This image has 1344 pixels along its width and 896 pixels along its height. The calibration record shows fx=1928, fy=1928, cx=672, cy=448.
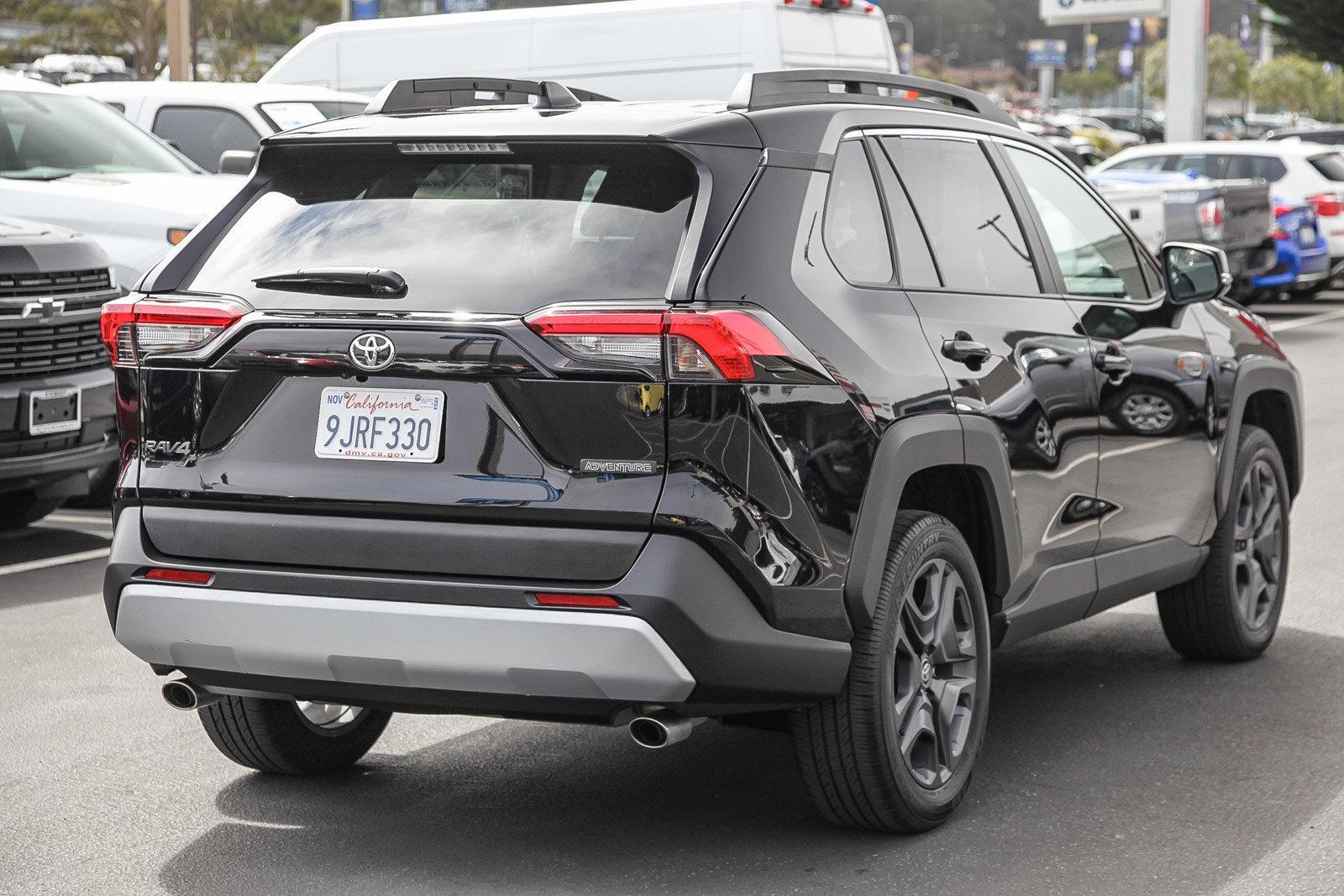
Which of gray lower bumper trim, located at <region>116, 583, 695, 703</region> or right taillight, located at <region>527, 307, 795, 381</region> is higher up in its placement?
right taillight, located at <region>527, 307, 795, 381</region>

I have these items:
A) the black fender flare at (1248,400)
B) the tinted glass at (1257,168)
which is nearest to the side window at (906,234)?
the black fender flare at (1248,400)

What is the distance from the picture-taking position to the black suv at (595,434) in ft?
12.6

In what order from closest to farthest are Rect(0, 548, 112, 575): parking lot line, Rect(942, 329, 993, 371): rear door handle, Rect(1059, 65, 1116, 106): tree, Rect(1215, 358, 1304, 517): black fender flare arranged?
1. Rect(942, 329, 993, 371): rear door handle
2. Rect(1215, 358, 1304, 517): black fender flare
3. Rect(0, 548, 112, 575): parking lot line
4. Rect(1059, 65, 1116, 106): tree

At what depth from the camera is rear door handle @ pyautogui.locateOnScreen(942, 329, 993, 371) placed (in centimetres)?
453

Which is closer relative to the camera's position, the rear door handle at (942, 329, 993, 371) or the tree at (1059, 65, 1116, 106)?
the rear door handle at (942, 329, 993, 371)

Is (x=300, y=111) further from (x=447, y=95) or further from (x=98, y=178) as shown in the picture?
(x=447, y=95)

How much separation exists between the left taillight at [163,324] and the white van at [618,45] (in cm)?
1164

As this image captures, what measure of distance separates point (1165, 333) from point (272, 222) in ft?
8.83

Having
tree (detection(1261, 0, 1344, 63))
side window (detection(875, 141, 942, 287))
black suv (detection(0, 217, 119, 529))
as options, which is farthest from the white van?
tree (detection(1261, 0, 1344, 63))

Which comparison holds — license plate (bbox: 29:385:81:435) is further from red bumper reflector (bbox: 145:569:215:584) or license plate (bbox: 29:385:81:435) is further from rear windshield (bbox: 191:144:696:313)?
red bumper reflector (bbox: 145:569:215:584)

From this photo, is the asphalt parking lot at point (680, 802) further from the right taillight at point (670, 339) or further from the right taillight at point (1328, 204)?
the right taillight at point (1328, 204)

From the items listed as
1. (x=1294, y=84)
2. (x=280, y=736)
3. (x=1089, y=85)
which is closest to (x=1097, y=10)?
(x=280, y=736)

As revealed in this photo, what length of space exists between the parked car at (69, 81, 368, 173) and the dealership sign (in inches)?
864

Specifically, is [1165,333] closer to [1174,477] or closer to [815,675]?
[1174,477]
